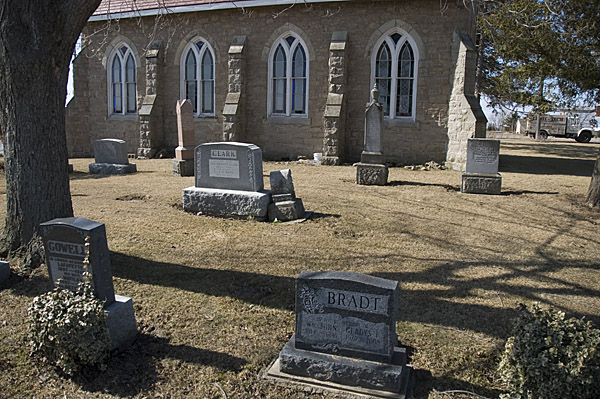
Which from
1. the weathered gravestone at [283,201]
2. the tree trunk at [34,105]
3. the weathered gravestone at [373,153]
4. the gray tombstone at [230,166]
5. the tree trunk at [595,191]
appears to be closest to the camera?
Answer: the tree trunk at [34,105]

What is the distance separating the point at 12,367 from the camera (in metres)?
3.86

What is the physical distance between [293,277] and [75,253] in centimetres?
243

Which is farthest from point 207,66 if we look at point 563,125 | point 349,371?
point 563,125

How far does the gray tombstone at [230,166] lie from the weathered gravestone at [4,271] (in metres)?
4.08

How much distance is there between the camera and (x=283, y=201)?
27.7 ft

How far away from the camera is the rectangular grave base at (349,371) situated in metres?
3.42

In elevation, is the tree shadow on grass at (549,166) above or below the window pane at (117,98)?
below

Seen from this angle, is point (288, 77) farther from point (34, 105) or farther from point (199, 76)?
point (34, 105)

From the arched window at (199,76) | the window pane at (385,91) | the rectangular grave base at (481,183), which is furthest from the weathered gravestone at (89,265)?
the arched window at (199,76)

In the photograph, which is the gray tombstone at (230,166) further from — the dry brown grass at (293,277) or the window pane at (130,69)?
the window pane at (130,69)

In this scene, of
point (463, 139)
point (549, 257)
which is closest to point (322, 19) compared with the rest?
point (463, 139)

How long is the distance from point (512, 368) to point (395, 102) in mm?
14508

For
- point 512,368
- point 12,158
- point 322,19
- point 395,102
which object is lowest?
point 512,368

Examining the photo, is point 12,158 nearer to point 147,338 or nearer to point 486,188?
point 147,338
